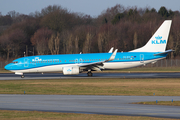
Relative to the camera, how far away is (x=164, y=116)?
13.2 m

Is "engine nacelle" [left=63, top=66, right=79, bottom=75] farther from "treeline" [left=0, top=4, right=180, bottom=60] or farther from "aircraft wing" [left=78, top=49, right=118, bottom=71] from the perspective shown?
"treeline" [left=0, top=4, right=180, bottom=60]

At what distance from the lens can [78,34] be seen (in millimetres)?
93062

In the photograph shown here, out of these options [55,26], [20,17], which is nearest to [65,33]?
[55,26]

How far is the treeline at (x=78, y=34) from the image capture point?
80.7 metres

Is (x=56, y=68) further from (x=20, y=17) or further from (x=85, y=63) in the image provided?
(x=20, y=17)

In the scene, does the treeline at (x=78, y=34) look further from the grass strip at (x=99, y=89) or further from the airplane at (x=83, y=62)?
the grass strip at (x=99, y=89)

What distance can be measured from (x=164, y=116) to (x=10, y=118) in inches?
278

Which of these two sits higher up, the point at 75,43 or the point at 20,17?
the point at 20,17

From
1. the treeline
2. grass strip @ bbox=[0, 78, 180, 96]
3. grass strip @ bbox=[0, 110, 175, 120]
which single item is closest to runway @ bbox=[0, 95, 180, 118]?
grass strip @ bbox=[0, 110, 175, 120]

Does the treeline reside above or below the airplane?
above

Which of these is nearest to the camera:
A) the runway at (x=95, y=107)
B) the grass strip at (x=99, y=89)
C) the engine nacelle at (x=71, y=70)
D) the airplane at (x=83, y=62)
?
the runway at (x=95, y=107)

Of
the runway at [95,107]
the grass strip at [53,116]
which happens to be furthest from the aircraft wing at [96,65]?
the grass strip at [53,116]

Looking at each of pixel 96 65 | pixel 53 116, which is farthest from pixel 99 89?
pixel 96 65

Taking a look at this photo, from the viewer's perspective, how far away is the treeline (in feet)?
265
